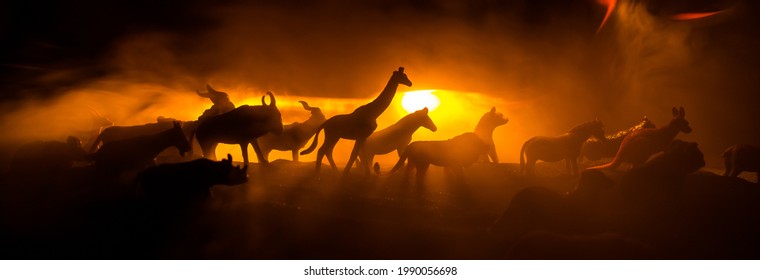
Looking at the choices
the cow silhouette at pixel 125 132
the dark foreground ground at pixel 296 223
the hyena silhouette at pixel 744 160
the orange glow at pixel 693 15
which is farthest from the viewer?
the orange glow at pixel 693 15

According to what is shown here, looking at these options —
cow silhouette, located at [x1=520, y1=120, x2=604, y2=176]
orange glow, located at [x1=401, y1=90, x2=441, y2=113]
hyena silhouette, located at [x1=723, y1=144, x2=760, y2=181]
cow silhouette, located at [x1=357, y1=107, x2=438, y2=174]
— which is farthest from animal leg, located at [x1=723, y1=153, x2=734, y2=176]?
orange glow, located at [x1=401, y1=90, x2=441, y2=113]

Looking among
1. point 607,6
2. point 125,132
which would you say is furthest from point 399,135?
point 607,6

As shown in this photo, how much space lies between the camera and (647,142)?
421 centimetres

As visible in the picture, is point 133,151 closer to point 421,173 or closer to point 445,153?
point 421,173

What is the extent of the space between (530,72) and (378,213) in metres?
3.61

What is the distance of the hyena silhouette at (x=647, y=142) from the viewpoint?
13.7ft

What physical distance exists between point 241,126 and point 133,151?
0.80m

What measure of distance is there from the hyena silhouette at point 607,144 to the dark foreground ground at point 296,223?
115 cm

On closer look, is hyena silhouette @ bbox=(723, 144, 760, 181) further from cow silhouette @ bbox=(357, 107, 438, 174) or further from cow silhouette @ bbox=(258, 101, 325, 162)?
cow silhouette @ bbox=(258, 101, 325, 162)

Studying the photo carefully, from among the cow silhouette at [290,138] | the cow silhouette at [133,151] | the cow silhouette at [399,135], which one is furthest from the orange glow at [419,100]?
the cow silhouette at [133,151]

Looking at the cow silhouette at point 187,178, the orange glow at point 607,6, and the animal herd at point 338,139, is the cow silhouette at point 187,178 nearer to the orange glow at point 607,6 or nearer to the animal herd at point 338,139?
the animal herd at point 338,139

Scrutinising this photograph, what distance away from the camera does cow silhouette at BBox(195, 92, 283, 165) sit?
13.2ft

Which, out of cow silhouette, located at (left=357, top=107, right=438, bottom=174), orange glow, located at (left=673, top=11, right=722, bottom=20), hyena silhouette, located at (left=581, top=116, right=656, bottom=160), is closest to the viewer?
cow silhouette, located at (left=357, top=107, right=438, bottom=174)

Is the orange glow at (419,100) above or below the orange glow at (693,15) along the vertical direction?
below
